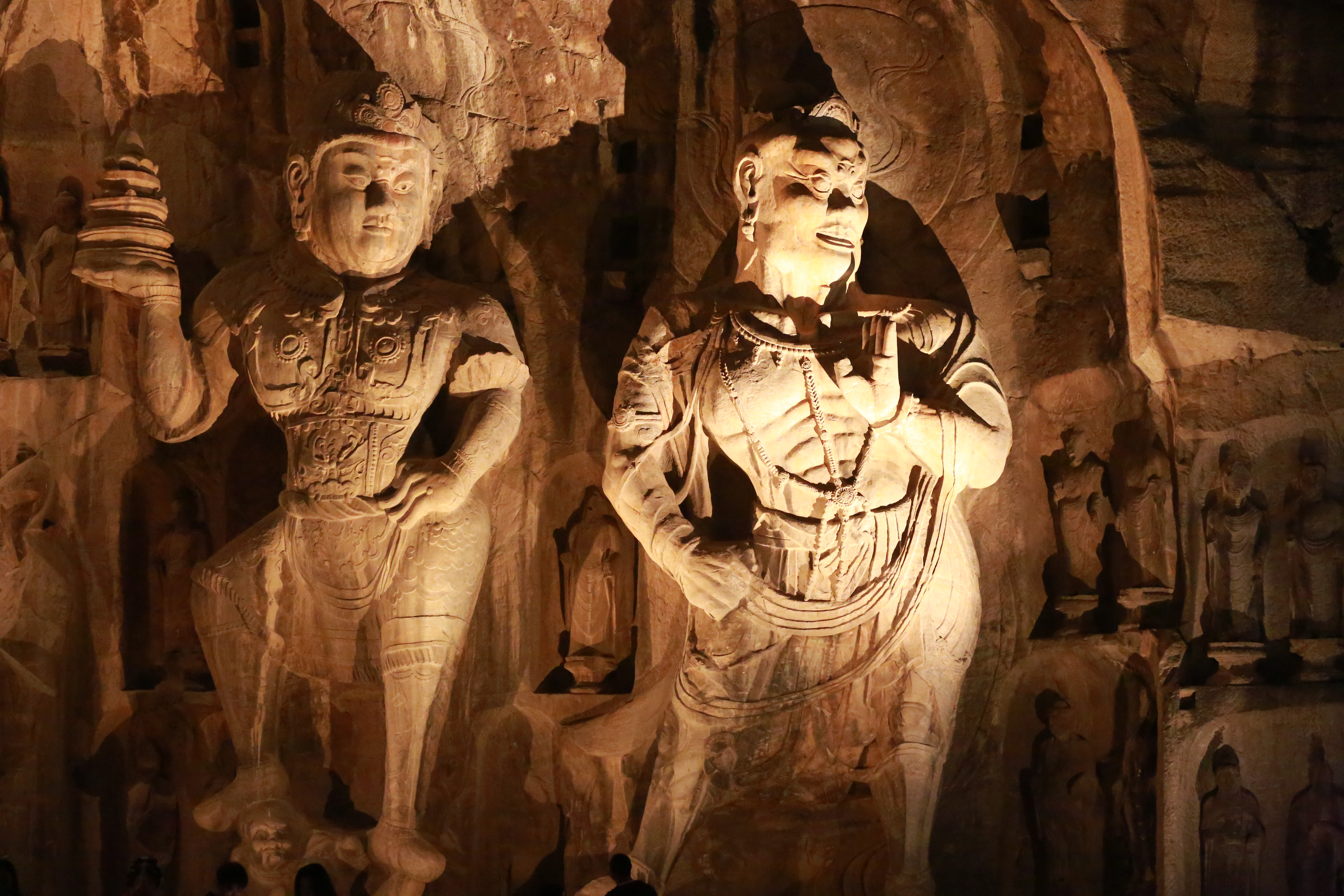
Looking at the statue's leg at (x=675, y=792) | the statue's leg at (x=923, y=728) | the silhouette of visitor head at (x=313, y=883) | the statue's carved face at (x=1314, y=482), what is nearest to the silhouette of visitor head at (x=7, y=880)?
the silhouette of visitor head at (x=313, y=883)

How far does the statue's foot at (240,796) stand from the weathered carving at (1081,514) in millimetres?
3226

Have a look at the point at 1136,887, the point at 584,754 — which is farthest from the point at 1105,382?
the point at 584,754

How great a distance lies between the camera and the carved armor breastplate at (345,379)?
25.1 ft

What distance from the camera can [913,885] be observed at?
7.44 metres

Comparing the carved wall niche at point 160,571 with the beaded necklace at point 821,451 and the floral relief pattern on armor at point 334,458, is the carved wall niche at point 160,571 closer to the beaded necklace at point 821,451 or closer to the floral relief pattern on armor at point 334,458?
the floral relief pattern on armor at point 334,458

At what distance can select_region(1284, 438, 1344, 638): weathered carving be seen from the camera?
294 inches

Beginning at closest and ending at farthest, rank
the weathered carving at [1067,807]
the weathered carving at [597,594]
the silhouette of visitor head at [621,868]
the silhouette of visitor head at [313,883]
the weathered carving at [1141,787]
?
1. the silhouette of visitor head at [313,883]
2. the silhouette of visitor head at [621,868]
3. the weathered carving at [1141,787]
4. the weathered carving at [1067,807]
5. the weathered carving at [597,594]

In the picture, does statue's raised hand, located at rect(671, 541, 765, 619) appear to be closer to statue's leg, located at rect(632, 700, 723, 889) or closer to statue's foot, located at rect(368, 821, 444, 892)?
statue's leg, located at rect(632, 700, 723, 889)

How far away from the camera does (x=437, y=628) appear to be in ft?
25.3

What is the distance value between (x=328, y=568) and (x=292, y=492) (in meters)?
0.32

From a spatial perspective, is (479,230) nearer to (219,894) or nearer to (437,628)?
(437,628)

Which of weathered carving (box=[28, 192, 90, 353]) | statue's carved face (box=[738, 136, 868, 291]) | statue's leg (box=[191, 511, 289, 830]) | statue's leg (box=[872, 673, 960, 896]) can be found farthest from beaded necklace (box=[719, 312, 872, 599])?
weathered carving (box=[28, 192, 90, 353])

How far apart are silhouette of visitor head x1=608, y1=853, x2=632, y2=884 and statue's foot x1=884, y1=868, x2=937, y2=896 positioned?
121 cm

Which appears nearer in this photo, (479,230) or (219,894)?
(219,894)
